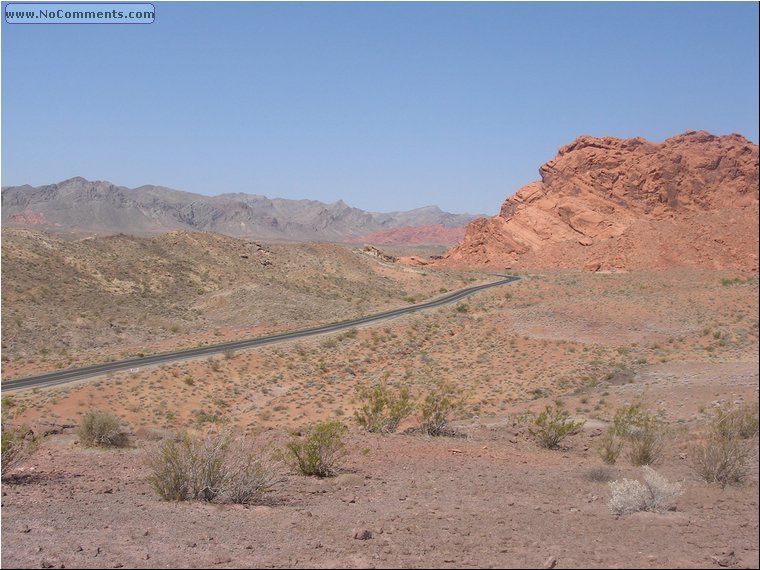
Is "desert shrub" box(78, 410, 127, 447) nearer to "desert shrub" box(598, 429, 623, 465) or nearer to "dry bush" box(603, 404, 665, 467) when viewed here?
"desert shrub" box(598, 429, 623, 465)

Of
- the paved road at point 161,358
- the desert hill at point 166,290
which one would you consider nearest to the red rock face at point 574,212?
the desert hill at point 166,290

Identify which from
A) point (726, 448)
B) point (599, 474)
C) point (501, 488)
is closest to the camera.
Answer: point (726, 448)

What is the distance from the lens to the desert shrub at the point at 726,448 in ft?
24.1

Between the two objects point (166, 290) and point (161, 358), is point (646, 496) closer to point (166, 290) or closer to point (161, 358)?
point (161, 358)

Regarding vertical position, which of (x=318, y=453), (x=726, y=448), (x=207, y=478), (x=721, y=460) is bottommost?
(x=318, y=453)

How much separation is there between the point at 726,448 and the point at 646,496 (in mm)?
1194

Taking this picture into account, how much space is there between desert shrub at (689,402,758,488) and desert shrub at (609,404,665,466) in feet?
8.31

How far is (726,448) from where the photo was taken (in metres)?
8.17

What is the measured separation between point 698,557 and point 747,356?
447 cm

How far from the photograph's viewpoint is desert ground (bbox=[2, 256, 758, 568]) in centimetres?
755

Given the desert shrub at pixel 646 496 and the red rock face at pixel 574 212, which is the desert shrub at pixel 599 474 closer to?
the desert shrub at pixel 646 496

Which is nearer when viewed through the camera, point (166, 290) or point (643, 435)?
point (643, 435)

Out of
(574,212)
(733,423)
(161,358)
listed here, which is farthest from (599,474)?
(574,212)

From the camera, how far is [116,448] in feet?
59.5
